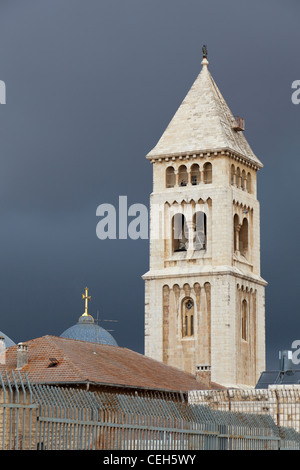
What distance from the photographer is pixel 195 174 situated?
8169cm

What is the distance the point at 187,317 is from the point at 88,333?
22.6 ft

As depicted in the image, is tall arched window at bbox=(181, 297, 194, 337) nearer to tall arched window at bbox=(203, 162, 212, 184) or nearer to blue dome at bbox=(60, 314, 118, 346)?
blue dome at bbox=(60, 314, 118, 346)

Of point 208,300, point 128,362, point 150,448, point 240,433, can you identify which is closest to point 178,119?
point 208,300

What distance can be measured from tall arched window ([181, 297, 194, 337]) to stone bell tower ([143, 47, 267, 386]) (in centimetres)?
6

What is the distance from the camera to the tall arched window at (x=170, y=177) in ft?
271

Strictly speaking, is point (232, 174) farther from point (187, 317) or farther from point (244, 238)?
point (187, 317)

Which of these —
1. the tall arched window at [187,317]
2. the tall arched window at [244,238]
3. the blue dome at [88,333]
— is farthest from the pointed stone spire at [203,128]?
the blue dome at [88,333]

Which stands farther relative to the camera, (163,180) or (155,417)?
(163,180)

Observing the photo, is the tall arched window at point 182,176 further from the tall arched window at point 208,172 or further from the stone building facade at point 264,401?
the stone building facade at point 264,401
